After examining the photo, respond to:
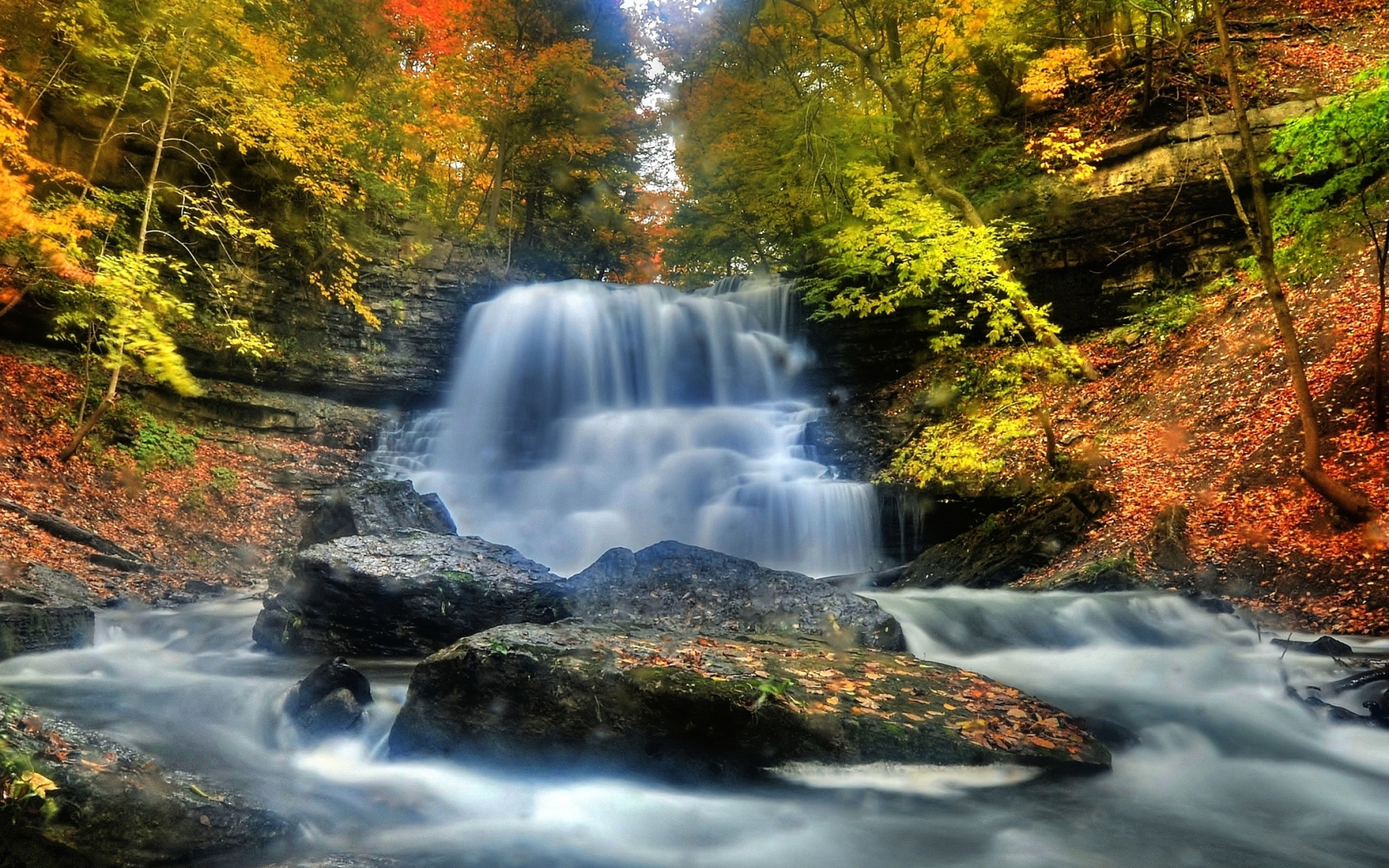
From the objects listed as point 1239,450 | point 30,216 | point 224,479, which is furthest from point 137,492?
point 1239,450

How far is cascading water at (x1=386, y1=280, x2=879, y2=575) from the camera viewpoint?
1235cm

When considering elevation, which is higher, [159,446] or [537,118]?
[537,118]

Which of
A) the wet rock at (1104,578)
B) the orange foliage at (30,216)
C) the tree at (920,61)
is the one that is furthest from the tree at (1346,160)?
the orange foliage at (30,216)

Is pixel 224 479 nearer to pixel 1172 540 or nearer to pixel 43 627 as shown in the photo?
pixel 43 627

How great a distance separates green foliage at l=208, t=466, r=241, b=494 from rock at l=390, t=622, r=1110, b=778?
908cm

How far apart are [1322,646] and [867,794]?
441cm

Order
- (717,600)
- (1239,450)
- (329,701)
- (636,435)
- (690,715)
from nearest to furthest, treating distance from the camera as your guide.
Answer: (690,715) → (329,701) → (717,600) → (1239,450) → (636,435)

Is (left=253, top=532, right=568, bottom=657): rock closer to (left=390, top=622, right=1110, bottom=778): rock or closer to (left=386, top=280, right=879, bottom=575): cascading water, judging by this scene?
(left=390, top=622, right=1110, bottom=778): rock

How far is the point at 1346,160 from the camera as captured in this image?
6.58 meters

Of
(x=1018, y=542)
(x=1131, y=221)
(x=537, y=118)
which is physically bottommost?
(x=1018, y=542)

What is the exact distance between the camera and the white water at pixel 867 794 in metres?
3.69

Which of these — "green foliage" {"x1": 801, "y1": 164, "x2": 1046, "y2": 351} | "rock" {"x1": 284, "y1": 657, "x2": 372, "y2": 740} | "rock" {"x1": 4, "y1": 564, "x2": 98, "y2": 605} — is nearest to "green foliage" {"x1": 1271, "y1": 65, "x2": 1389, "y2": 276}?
"green foliage" {"x1": 801, "y1": 164, "x2": 1046, "y2": 351}

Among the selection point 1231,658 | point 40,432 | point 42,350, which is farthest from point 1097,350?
point 42,350

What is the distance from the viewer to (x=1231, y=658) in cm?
612
